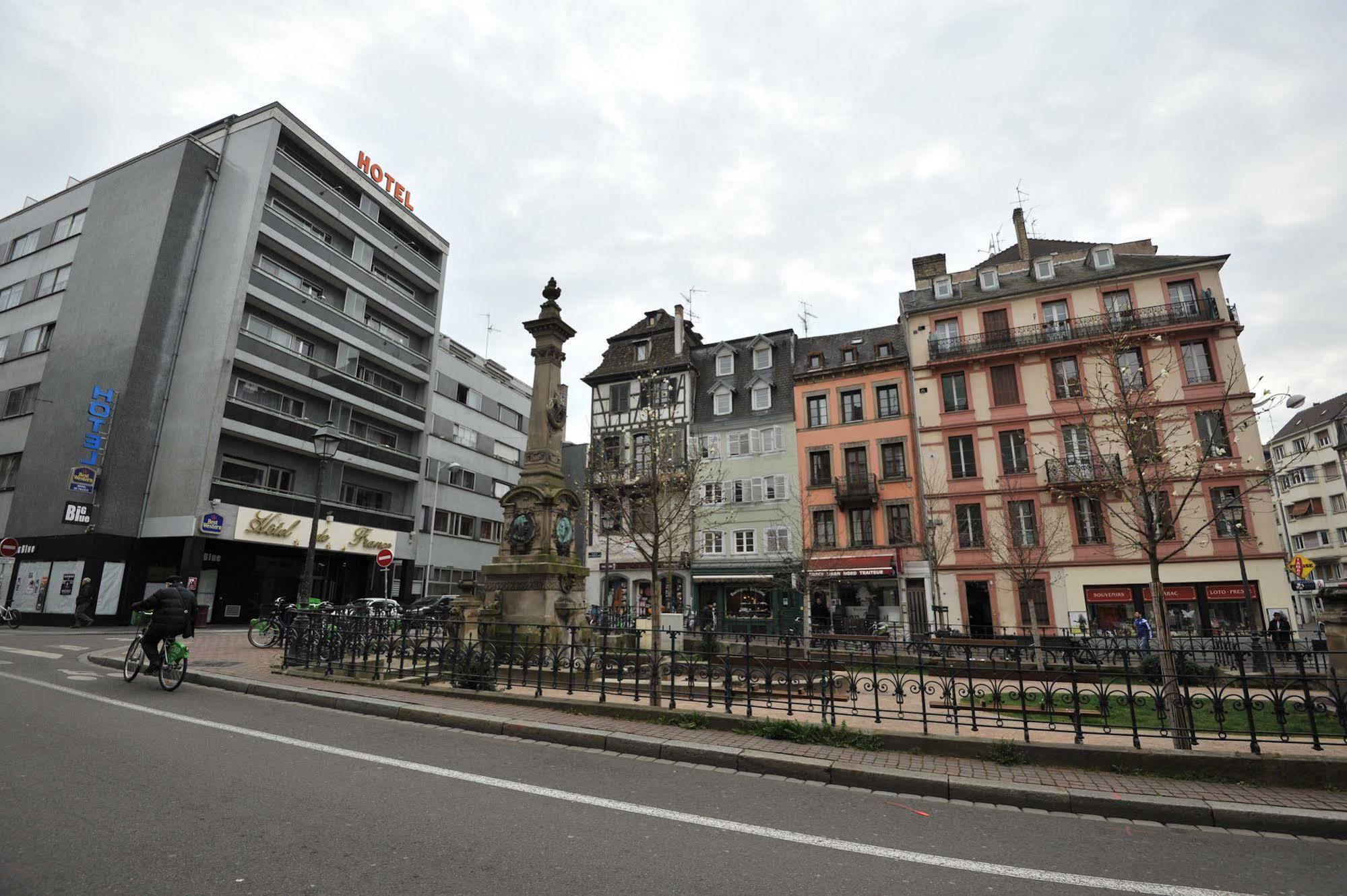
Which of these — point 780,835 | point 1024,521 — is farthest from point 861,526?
point 780,835

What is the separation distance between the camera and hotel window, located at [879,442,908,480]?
1293 inches

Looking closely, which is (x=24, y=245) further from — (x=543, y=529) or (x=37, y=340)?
(x=543, y=529)

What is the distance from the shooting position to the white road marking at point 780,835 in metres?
4.04

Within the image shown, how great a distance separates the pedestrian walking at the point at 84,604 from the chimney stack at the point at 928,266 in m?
41.2

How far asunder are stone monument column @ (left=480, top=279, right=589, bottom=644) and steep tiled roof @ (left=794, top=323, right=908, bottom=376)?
22.9m

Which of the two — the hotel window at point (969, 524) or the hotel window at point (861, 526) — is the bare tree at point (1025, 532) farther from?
the hotel window at point (861, 526)

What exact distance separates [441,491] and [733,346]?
68.9ft

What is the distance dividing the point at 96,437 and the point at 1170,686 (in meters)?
35.3

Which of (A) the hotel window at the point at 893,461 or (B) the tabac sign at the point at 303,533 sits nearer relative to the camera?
(B) the tabac sign at the point at 303,533

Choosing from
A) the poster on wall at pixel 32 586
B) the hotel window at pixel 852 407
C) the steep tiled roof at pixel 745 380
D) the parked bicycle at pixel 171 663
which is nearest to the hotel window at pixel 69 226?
the poster on wall at pixel 32 586

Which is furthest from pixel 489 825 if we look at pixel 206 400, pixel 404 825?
pixel 206 400

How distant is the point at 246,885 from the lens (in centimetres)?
354

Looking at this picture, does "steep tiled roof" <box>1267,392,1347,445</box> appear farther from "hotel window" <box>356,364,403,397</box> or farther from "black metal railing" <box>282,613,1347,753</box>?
"hotel window" <box>356,364,403,397</box>

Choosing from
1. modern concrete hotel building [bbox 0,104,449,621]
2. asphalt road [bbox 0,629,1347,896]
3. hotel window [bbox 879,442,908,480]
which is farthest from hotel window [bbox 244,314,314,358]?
hotel window [bbox 879,442,908,480]
